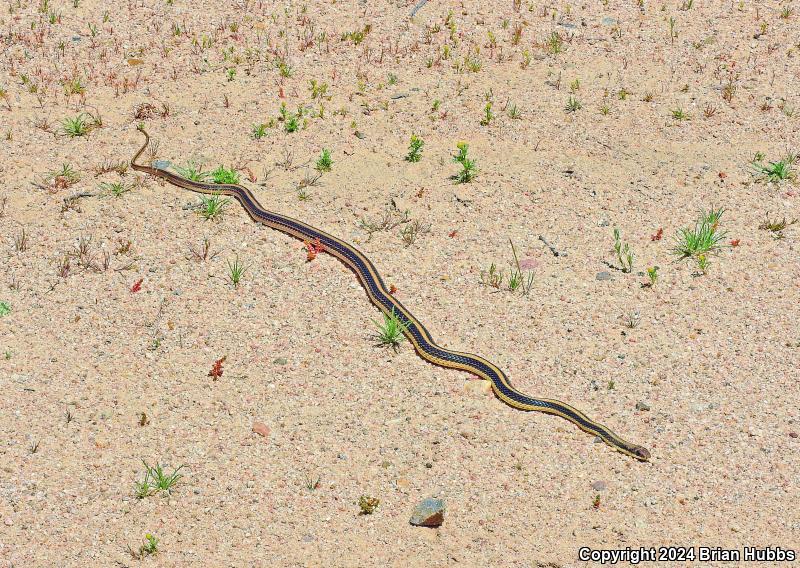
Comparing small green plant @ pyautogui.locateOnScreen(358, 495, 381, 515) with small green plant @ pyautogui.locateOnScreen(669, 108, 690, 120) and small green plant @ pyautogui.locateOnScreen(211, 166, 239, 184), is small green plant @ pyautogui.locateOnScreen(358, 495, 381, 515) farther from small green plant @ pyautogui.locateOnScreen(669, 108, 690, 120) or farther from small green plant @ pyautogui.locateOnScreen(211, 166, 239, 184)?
small green plant @ pyautogui.locateOnScreen(669, 108, 690, 120)

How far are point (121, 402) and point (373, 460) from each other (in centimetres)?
231

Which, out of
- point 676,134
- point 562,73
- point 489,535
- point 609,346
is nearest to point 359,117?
point 562,73

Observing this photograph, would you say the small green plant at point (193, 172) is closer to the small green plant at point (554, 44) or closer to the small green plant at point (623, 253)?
the small green plant at point (623, 253)

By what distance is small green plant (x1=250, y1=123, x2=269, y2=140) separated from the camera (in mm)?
10900

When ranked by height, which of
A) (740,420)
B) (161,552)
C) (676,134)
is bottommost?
(161,552)

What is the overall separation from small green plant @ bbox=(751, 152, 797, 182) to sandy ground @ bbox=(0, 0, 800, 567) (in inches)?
6.2

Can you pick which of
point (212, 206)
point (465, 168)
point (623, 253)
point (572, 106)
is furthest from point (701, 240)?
point (212, 206)

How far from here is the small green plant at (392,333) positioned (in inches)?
318

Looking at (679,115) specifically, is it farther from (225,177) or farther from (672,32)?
(225,177)

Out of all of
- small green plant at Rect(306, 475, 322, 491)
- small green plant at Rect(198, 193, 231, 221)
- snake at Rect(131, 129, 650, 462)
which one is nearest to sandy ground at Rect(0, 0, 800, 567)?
Answer: small green plant at Rect(306, 475, 322, 491)

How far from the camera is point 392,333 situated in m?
8.07

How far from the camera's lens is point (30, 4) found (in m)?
13.8

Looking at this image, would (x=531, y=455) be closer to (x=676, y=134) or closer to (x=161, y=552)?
(x=161, y=552)

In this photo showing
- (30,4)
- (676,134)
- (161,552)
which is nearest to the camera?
(161,552)
